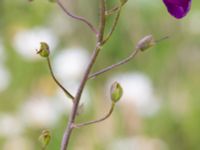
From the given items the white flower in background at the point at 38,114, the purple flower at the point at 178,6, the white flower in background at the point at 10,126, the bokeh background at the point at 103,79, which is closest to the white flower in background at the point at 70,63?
the bokeh background at the point at 103,79

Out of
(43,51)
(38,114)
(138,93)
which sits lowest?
(138,93)

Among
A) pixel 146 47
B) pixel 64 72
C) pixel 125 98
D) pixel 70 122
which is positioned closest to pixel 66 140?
pixel 70 122

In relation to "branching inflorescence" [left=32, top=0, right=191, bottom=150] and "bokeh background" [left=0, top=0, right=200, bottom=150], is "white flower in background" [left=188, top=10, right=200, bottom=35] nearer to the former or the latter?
"bokeh background" [left=0, top=0, right=200, bottom=150]

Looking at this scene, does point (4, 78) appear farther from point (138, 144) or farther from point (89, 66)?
point (89, 66)

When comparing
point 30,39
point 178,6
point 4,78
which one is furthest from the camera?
point 30,39

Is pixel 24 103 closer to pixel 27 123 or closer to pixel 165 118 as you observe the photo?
pixel 27 123

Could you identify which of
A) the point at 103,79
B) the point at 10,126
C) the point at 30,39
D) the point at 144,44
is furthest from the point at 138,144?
the point at 144,44
